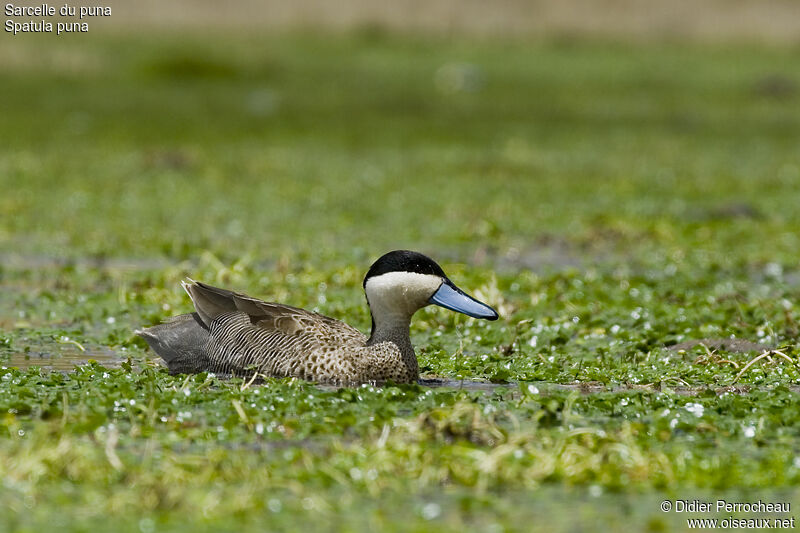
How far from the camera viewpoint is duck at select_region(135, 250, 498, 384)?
8992 millimetres

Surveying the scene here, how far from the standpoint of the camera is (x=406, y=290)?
9.17m

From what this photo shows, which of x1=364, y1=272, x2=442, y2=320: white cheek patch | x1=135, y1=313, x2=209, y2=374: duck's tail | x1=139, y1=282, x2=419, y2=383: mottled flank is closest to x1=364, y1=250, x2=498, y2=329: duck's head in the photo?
x1=364, y1=272, x2=442, y2=320: white cheek patch

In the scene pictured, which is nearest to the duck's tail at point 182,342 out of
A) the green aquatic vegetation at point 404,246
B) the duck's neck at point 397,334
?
the green aquatic vegetation at point 404,246

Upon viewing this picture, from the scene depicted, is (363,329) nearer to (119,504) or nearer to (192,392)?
(192,392)

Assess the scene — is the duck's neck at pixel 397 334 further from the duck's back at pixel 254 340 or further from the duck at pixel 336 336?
the duck's back at pixel 254 340

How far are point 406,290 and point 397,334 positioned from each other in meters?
0.29

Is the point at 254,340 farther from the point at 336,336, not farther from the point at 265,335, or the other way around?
the point at 336,336

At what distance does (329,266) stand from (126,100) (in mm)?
17172

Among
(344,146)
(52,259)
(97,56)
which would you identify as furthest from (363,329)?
(97,56)

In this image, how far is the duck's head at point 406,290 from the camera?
29.9ft

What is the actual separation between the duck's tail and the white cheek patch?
49.1 inches

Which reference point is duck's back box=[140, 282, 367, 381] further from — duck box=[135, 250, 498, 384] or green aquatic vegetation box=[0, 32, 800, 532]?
green aquatic vegetation box=[0, 32, 800, 532]

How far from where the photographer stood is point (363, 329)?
11578 mm

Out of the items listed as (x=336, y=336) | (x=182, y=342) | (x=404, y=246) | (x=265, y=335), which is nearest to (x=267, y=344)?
(x=265, y=335)
